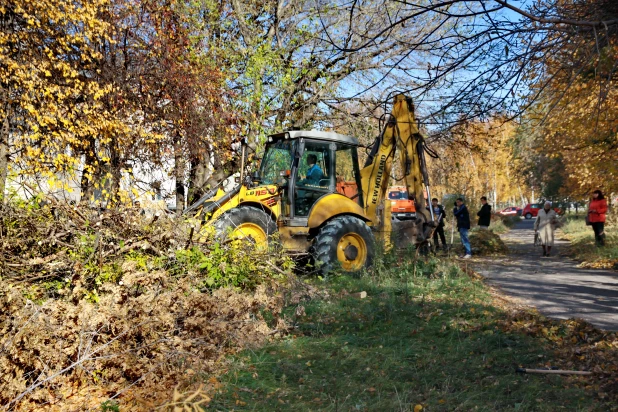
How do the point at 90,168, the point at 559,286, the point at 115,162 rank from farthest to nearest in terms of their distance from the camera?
the point at 115,162 → the point at 90,168 → the point at 559,286

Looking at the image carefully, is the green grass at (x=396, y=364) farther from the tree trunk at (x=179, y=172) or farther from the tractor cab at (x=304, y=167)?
the tree trunk at (x=179, y=172)

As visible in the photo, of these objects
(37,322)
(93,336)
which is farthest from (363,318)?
(37,322)

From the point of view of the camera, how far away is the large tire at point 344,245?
34.3 ft

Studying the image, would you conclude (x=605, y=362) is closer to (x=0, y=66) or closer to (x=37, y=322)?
(x=37, y=322)

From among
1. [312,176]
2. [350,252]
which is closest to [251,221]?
[312,176]

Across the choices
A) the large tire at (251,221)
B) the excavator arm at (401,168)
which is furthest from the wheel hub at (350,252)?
the large tire at (251,221)

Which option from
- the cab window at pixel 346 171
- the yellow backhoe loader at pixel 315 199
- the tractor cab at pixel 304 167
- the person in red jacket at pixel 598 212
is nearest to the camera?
the yellow backhoe loader at pixel 315 199

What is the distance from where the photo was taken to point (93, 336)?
5004 millimetres

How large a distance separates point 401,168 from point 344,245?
7.97 ft

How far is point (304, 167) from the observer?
1124 centimetres

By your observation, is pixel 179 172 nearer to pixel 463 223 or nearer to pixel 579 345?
pixel 463 223

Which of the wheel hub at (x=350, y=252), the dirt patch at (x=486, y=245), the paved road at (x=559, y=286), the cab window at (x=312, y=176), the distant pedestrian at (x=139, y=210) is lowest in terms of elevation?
the paved road at (x=559, y=286)

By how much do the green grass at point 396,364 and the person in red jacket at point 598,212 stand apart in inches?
388

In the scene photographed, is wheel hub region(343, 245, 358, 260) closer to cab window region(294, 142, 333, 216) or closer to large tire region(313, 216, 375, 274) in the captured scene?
large tire region(313, 216, 375, 274)
